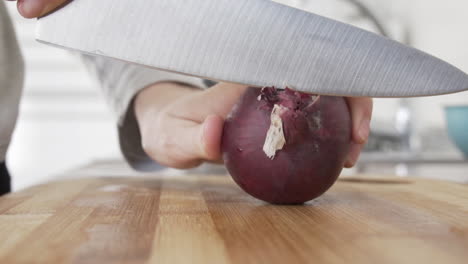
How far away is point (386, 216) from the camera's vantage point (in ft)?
2.28

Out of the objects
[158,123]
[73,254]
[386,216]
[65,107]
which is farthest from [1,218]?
[65,107]

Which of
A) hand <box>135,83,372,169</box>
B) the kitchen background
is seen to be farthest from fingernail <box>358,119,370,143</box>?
the kitchen background

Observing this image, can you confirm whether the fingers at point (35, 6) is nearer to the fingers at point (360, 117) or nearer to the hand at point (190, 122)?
the hand at point (190, 122)

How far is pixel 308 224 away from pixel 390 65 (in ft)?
0.71

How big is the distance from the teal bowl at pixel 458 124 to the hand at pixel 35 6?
3.26ft

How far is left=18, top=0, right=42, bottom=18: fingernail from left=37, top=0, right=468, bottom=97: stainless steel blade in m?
0.02

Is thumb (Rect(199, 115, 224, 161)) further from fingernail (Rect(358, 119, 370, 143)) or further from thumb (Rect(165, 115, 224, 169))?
fingernail (Rect(358, 119, 370, 143))

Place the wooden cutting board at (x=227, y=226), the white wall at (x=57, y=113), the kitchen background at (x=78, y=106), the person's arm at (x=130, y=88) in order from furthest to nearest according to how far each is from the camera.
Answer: the white wall at (x=57, y=113) < the kitchen background at (x=78, y=106) < the person's arm at (x=130, y=88) < the wooden cutting board at (x=227, y=226)

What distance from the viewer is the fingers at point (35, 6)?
2.34ft

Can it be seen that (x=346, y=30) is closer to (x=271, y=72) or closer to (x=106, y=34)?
(x=271, y=72)

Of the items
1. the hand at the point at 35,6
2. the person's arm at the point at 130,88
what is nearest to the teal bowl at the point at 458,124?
the person's arm at the point at 130,88

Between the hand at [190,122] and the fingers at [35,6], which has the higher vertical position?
the fingers at [35,6]

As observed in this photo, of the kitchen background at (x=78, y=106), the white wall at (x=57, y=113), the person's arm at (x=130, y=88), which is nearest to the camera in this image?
the person's arm at (x=130, y=88)

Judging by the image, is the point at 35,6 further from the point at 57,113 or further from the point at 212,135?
the point at 57,113
